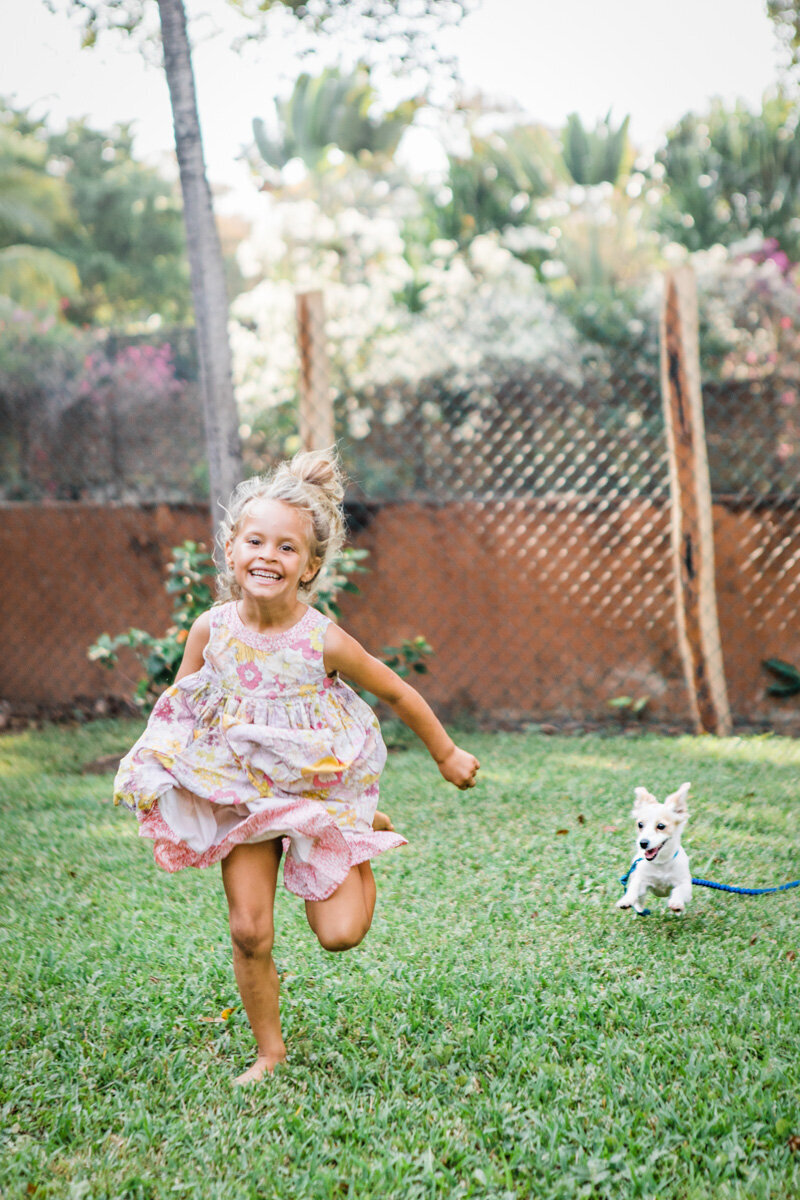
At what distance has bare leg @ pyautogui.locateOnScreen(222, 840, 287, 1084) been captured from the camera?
88.4 inches

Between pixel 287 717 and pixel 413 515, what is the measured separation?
3569 mm

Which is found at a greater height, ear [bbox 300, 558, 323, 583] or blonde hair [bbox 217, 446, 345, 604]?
blonde hair [bbox 217, 446, 345, 604]

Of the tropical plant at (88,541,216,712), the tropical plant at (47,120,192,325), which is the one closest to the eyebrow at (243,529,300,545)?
the tropical plant at (88,541,216,712)

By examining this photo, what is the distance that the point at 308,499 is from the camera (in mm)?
2613

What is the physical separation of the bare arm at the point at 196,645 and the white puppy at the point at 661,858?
1.26 metres

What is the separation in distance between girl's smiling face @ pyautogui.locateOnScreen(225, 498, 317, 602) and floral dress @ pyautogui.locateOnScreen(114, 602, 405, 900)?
11cm

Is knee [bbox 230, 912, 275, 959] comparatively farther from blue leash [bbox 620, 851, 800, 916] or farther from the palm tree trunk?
the palm tree trunk

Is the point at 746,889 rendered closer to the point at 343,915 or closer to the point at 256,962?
the point at 343,915

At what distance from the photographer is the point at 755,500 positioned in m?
5.68

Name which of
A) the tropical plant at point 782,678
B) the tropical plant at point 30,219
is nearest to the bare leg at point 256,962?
the tropical plant at point 782,678

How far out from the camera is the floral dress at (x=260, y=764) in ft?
7.77

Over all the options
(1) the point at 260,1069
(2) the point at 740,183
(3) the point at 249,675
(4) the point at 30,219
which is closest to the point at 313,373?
(3) the point at 249,675

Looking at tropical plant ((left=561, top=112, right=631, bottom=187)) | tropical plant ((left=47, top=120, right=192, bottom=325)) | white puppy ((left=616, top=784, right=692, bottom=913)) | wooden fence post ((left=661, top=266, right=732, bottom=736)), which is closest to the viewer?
white puppy ((left=616, top=784, right=692, bottom=913))

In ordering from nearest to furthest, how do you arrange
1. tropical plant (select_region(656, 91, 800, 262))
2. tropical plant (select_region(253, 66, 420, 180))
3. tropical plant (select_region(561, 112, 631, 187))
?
tropical plant (select_region(656, 91, 800, 262))
tropical plant (select_region(561, 112, 631, 187))
tropical plant (select_region(253, 66, 420, 180))
